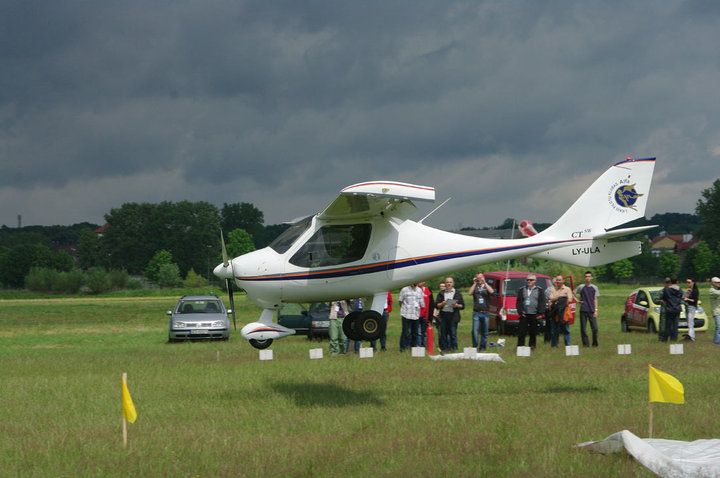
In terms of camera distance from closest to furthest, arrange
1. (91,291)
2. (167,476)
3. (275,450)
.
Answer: (167,476)
(275,450)
(91,291)

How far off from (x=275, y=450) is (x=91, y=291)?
91890 millimetres

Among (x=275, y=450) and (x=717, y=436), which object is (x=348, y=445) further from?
(x=717, y=436)

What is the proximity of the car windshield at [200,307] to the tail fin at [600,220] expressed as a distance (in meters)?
15.3

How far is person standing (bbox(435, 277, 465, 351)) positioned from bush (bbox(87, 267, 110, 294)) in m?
82.8

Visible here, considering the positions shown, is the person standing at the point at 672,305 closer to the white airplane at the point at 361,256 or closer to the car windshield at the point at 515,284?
the car windshield at the point at 515,284

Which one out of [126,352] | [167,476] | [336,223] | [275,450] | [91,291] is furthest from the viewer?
[91,291]

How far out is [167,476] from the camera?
7176mm

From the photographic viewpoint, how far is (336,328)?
17.3 m

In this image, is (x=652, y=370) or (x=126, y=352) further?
(x=126, y=352)

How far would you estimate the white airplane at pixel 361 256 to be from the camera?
36.9 feet

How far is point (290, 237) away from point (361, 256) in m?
1.30

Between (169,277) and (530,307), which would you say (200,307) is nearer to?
(530,307)

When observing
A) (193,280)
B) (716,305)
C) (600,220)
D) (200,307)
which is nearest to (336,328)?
(600,220)

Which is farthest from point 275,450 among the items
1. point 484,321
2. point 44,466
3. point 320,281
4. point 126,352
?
point 126,352
